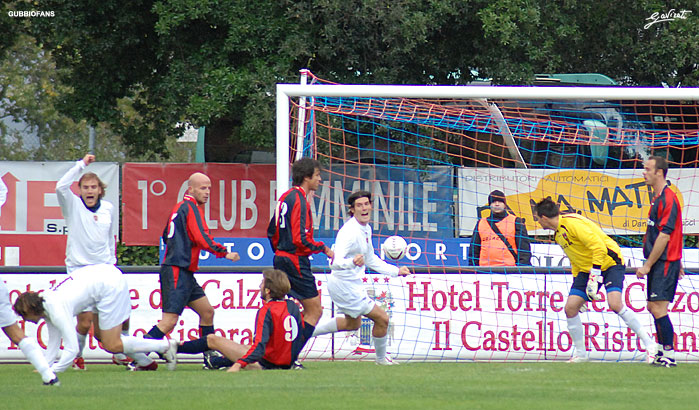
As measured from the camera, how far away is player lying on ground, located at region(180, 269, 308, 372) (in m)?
9.20

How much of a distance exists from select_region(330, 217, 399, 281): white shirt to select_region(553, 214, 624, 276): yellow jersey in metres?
1.80

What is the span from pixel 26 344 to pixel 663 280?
5835mm

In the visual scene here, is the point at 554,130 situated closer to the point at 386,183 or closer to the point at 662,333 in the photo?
the point at 386,183

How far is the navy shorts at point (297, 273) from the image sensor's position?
391 inches

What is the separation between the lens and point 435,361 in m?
11.7

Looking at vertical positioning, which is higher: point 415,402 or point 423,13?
point 423,13

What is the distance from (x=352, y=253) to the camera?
1039 cm

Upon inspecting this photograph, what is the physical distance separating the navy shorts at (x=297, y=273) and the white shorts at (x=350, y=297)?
15.6 inches

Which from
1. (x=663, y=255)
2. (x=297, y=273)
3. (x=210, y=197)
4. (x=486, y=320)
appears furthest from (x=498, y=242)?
(x=210, y=197)

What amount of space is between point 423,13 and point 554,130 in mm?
2831

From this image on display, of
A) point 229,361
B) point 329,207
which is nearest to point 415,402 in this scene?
point 229,361

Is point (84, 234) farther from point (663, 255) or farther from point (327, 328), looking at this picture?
point (663, 255)

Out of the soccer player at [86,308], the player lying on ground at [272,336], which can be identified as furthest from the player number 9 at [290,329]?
the soccer player at [86,308]

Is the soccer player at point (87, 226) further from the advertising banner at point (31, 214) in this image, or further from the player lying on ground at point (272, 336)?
the advertising banner at point (31, 214)
